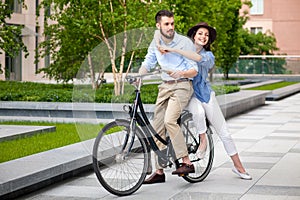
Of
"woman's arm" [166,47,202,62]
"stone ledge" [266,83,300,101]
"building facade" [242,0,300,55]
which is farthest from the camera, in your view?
"building facade" [242,0,300,55]

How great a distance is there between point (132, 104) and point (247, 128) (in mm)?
8008

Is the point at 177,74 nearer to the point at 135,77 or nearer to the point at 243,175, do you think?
the point at 135,77

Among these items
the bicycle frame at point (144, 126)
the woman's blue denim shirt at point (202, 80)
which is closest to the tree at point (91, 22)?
the woman's blue denim shirt at point (202, 80)

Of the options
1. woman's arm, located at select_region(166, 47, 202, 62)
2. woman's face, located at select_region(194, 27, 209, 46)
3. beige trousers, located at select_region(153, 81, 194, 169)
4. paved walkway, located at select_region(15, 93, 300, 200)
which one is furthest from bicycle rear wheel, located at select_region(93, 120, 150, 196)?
woman's face, located at select_region(194, 27, 209, 46)

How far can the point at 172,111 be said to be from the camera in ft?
29.0

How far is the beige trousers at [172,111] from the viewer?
8.81 metres

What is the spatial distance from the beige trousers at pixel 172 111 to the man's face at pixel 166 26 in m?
0.57

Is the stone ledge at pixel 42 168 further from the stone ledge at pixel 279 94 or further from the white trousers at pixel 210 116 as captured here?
the stone ledge at pixel 279 94

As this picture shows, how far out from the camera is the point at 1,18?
1362cm

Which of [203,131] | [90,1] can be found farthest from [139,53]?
[90,1]

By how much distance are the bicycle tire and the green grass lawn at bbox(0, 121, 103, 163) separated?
1069 millimetres

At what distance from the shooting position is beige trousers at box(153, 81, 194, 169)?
8.81 metres

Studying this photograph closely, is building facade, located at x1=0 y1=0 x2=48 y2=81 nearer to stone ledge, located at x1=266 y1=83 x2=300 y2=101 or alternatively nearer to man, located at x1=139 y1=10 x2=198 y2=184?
stone ledge, located at x1=266 y1=83 x2=300 y2=101

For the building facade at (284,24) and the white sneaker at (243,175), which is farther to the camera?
the building facade at (284,24)
